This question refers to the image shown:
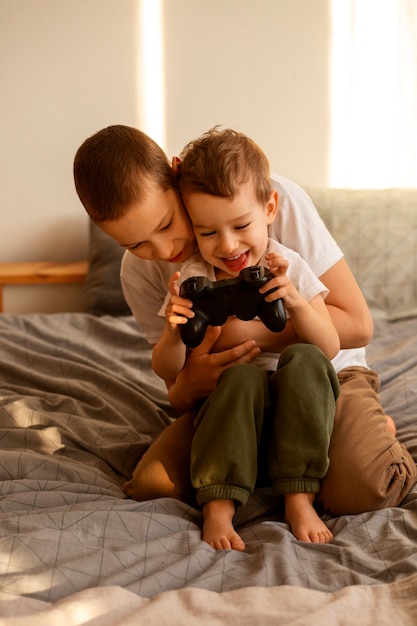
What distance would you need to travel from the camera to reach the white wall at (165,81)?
9.13 ft

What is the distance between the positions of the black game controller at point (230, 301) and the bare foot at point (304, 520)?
0.89 ft

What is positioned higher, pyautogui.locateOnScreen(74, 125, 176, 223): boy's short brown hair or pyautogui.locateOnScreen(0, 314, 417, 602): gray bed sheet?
pyautogui.locateOnScreen(74, 125, 176, 223): boy's short brown hair

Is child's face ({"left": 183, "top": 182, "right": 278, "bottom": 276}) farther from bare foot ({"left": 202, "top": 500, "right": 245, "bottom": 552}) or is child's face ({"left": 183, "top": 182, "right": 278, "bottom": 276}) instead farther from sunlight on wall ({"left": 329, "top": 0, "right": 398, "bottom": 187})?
sunlight on wall ({"left": 329, "top": 0, "right": 398, "bottom": 187})

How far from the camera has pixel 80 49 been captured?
2.81 m

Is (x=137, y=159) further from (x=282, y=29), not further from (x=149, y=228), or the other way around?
(x=282, y=29)

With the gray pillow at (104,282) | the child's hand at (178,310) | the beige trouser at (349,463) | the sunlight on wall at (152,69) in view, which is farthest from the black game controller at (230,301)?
the sunlight on wall at (152,69)

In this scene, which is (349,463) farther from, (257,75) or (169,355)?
(257,75)

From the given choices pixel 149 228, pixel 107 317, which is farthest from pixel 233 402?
pixel 107 317

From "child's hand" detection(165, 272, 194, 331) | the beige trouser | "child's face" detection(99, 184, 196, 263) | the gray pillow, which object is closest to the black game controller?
"child's hand" detection(165, 272, 194, 331)

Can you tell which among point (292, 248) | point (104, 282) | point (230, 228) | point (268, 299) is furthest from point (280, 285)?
point (104, 282)

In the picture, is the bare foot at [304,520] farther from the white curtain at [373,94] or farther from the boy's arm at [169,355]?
the white curtain at [373,94]

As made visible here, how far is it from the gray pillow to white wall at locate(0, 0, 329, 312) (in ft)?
0.82

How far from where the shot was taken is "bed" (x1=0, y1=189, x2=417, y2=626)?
97cm

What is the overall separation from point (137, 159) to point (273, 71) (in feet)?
5.49
